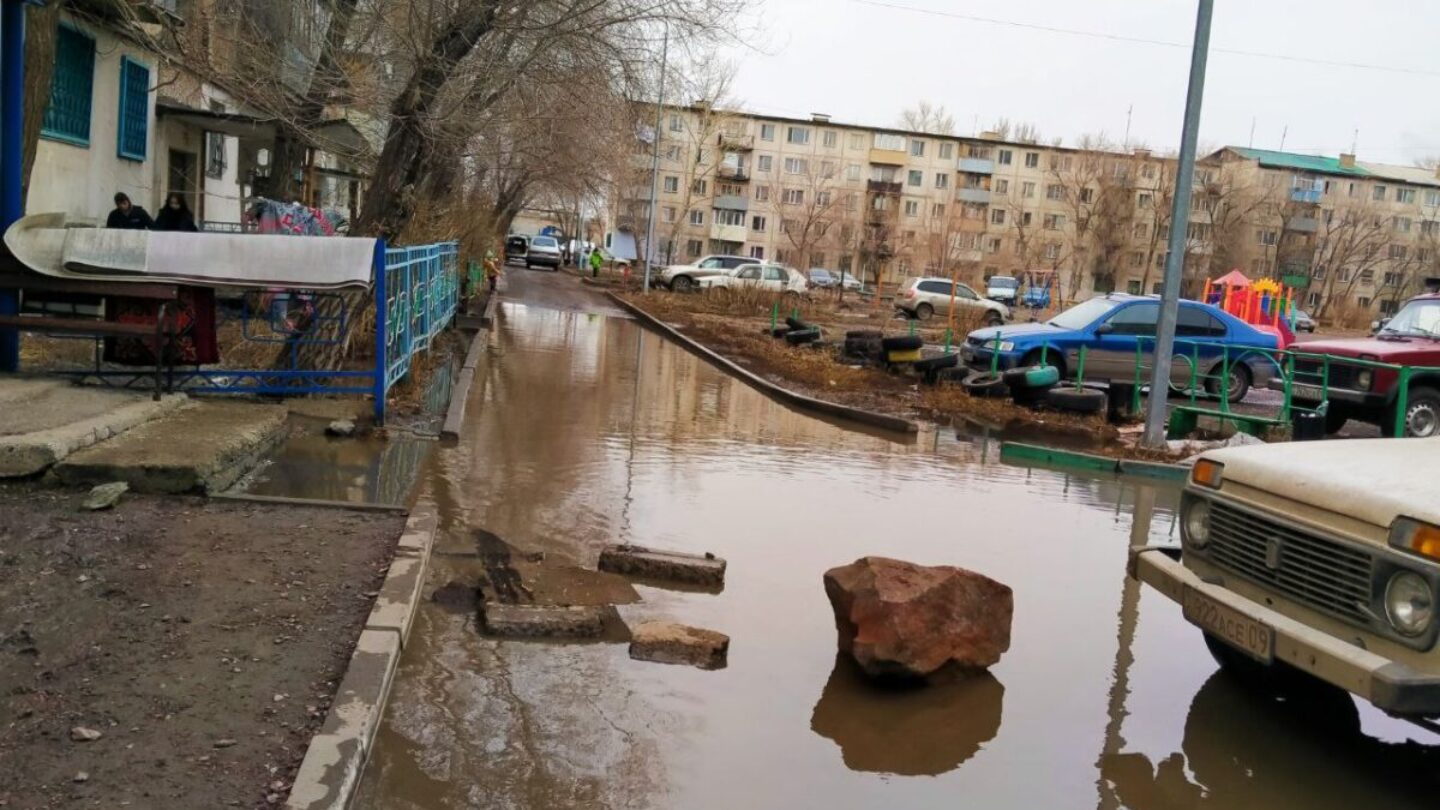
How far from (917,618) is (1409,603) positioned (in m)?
1.94

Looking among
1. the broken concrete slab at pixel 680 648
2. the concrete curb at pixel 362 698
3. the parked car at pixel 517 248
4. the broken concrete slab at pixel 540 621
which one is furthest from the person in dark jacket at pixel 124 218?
the parked car at pixel 517 248

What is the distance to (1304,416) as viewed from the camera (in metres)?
13.5

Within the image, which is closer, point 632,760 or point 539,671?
point 632,760

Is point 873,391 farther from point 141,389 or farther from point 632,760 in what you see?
point 632,760

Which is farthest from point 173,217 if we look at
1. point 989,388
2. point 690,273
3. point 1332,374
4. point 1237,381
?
point 690,273

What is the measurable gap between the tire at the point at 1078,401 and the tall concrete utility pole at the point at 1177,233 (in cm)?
188

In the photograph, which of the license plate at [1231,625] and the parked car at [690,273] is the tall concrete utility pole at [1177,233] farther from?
the parked car at [690,273]

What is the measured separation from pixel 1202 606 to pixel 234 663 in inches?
153

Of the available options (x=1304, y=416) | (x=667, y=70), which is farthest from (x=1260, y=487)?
(x=667, y=70)

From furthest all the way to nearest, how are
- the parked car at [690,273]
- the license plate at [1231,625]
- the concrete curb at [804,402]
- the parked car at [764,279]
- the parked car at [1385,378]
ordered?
the parked car at [690,273] → the parked car at [764,279] → the parked car at [1385,378] → the concrete curb at [804,402] → the license plate at [1231,625]

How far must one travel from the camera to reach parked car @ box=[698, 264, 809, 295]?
36.5 m

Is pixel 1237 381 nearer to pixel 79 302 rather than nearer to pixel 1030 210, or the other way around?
pixel 79 302

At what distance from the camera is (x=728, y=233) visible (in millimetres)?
92562

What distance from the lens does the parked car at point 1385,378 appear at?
13.2 metres
